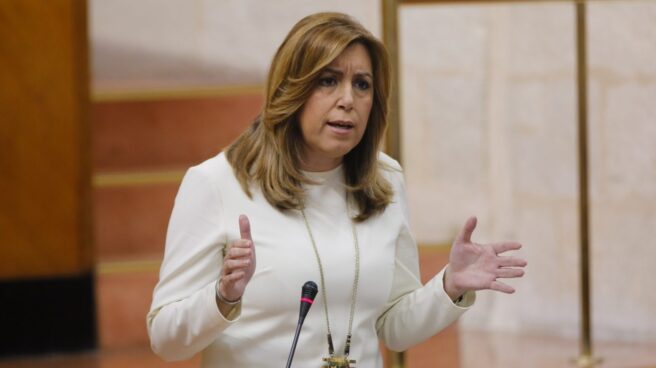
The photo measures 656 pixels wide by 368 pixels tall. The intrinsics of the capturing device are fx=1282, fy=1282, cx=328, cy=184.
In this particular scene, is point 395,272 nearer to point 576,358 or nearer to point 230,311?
point 230,311

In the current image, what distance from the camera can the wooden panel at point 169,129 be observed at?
15.9ft

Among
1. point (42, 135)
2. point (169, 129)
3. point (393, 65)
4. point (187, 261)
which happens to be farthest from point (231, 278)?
point (169, 129)

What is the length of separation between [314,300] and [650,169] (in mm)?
2688

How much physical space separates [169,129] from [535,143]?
1384 mm

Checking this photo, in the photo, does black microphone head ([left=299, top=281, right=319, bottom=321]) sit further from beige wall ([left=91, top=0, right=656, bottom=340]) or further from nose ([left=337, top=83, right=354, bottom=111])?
beige wall ([left=91, top=0, right=656, bottom=340])

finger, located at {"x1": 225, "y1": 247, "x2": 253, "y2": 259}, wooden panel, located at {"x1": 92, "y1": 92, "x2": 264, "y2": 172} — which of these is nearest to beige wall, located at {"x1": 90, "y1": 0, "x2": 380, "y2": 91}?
wooden panel, located at {"x1": 92, "y1": 92, "x2": 264, "y2": 172}

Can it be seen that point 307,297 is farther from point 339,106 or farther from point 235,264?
point 339,106

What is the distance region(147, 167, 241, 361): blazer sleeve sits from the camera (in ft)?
6.84

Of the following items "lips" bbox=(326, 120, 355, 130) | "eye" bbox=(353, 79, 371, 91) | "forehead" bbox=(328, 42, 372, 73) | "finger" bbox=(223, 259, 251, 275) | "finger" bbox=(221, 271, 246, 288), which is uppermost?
"forehead" bbox=(328, 42, 372, 73)

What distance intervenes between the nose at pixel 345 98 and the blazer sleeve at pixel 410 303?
240 millimetres

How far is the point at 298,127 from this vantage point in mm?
2191

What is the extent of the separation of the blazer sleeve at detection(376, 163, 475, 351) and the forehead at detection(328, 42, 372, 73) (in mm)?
266

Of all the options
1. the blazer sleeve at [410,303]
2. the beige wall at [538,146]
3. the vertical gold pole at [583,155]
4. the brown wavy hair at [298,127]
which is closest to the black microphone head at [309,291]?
the brown wavy hair at [298,127]

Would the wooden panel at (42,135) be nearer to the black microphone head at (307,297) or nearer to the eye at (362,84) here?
the eye at (362,84)
